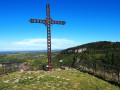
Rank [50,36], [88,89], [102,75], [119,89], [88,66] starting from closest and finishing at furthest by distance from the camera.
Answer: [88,89] < [119,89] < [102,75] < [50,36] < [88,66]

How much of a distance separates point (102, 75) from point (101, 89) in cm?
463

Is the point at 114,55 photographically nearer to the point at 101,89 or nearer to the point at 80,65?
the point at 80,65

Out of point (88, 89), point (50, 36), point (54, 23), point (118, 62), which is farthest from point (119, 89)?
point (118, 62)

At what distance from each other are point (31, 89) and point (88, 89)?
4.61 m

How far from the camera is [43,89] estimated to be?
8102 mm

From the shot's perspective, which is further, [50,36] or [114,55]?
[114,55]

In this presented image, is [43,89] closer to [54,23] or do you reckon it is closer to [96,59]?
[54,23]

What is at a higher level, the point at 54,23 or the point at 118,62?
the point at 54,23

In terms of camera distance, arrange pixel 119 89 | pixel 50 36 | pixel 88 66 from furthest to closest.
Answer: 1. pixel 88 66
2. pixel 50 36
3. pixel 119 89

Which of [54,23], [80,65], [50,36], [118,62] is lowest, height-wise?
[118,62]

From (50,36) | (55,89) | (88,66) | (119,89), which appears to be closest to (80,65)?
(88,66)

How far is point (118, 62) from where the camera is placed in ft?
152

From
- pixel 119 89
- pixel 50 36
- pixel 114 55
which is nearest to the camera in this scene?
pixel 119 89

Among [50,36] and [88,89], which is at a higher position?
[50,36]
